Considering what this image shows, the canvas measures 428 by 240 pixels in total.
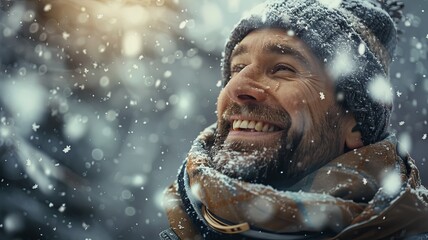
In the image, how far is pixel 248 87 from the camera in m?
1.98

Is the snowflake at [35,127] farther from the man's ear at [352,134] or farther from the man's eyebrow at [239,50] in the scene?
the man's ear at [352,134]

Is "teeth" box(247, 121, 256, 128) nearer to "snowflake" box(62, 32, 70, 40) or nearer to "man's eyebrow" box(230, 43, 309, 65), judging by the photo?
"man's eyebrow" box(230, 43, 309, 65)

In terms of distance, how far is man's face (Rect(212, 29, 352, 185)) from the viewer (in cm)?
194

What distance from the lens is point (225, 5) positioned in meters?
4.02

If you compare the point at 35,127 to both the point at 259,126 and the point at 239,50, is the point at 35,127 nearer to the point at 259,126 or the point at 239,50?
the point at 239,50

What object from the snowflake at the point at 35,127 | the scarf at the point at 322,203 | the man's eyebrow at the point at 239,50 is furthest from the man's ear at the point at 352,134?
the snowflake at the point at 35,127

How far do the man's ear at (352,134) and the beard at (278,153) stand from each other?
8 cm

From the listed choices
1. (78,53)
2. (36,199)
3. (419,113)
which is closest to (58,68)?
(78,53)

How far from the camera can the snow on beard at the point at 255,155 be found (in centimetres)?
191

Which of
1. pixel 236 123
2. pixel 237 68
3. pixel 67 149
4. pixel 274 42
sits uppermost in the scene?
pixel 67 149

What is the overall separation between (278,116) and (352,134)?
15.8 inches

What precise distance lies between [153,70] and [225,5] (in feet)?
3.21

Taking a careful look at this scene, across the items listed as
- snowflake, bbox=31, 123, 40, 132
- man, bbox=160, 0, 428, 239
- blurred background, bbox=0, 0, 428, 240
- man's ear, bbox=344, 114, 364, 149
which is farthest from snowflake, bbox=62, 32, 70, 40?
man's ear, bbox=344, 114, 364, 149

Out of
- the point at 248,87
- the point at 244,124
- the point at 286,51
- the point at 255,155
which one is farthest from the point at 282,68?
the point at 255,155
